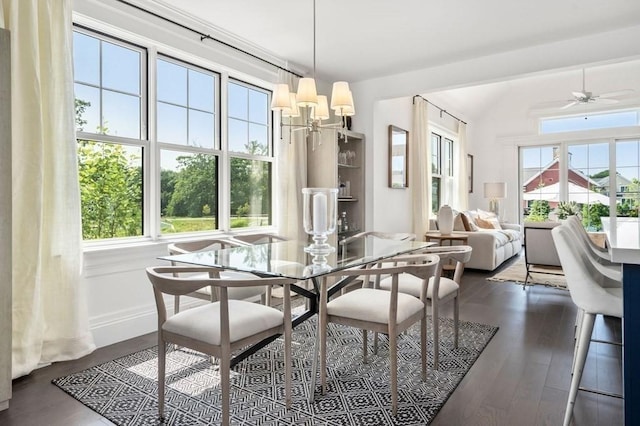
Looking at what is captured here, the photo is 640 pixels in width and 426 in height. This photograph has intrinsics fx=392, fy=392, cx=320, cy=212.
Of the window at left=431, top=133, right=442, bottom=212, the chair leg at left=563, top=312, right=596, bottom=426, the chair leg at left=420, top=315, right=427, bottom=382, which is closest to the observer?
the chair leg at left=563, top=312, right=596, bottom=426

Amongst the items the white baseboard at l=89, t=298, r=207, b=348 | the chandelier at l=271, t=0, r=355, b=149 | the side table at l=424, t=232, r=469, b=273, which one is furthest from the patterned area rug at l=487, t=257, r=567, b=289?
the white baseboard at l=89, t=298, r=207, b=348

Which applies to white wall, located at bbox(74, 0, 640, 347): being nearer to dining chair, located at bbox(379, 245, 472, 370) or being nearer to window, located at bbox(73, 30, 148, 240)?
window, located at bbox(73, 30, 148, 240)

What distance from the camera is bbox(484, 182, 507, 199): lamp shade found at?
26.3 feet

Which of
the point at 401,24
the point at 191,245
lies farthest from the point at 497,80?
the point at 191,245

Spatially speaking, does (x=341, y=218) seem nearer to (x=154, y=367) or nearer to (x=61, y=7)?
(x=154, y=367)

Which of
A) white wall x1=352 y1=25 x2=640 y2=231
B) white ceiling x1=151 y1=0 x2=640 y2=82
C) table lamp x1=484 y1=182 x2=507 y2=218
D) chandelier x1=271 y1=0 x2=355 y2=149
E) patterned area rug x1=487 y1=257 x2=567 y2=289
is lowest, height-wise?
patterned area rug x1=487 y1=257 x2=567 y2=289

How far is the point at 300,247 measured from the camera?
2.96 m

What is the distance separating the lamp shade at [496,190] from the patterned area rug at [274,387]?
5833mm

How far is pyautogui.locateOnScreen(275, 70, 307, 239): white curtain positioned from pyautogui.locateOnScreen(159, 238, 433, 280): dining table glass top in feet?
4.17

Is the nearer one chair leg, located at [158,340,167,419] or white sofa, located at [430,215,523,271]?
chair leg, located at [158,340,167,419]

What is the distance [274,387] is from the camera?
88.0 inches

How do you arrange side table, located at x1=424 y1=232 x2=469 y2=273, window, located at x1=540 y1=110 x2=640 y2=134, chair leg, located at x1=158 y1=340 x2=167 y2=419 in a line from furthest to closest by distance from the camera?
window, located at x1=540 y1=110 x2=640 y2=134
side table, located at x1=424 y1=232 x2=469 y2=273
chair leg, located at x1=158 y1=340 x2=167 y2=419

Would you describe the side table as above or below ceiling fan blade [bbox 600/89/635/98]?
below

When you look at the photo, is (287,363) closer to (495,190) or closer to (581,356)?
(581,356)
